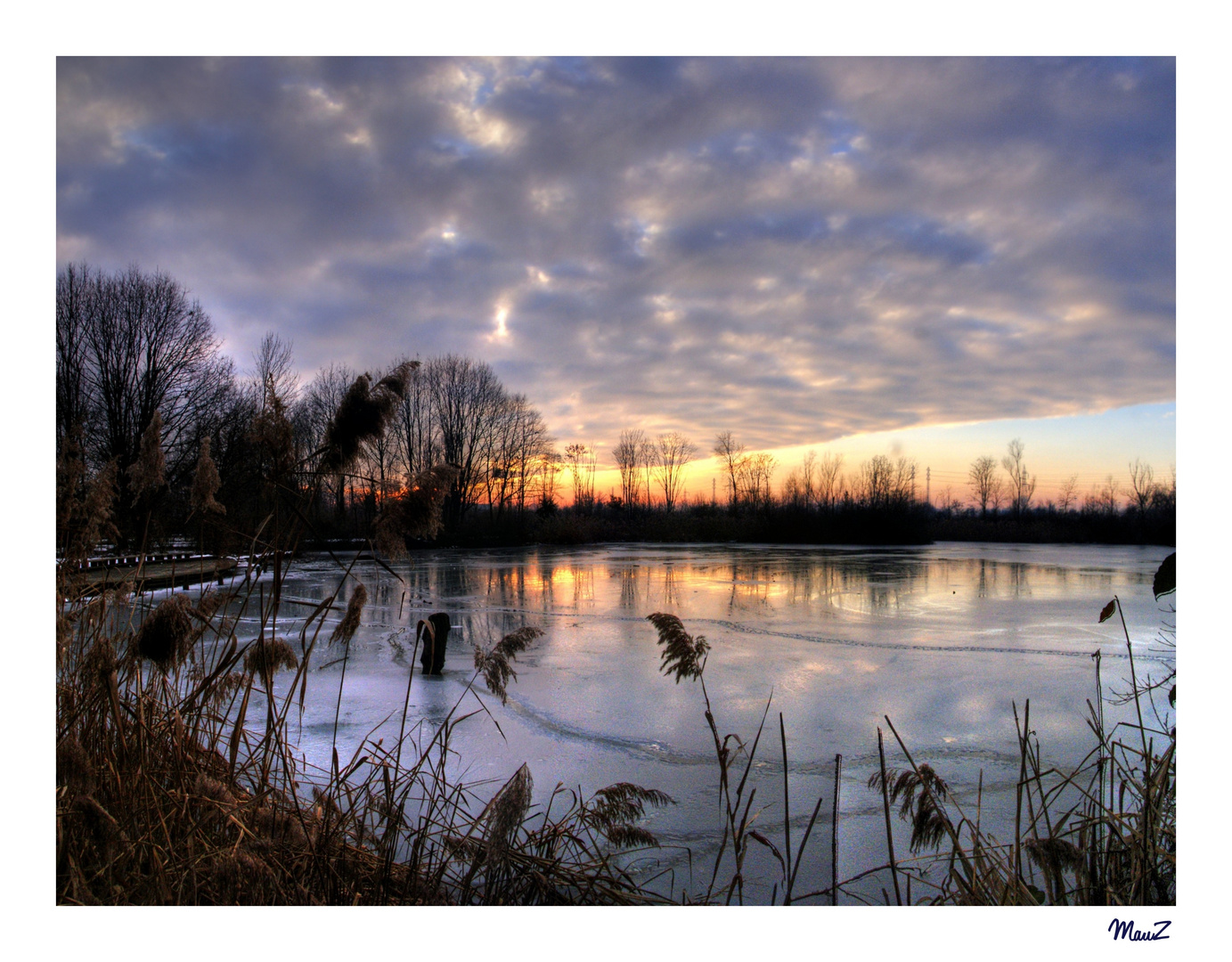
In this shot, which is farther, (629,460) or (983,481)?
(629,460)

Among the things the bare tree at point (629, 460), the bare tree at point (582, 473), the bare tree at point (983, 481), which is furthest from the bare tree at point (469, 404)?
the bare tree at point (983, 481)

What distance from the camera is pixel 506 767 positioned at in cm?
320

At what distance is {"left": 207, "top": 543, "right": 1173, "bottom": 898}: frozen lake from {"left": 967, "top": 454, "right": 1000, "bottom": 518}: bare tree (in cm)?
138

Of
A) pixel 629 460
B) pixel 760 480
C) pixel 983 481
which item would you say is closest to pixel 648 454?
pixel 629 460

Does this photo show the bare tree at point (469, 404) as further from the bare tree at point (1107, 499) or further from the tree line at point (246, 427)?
the bare tree at point (1107, 499)

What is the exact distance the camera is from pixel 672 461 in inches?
882

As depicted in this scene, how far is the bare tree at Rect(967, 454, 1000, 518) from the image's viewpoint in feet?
25.5

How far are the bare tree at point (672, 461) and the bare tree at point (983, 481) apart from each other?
1032 cm

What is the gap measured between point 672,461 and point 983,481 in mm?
13664
